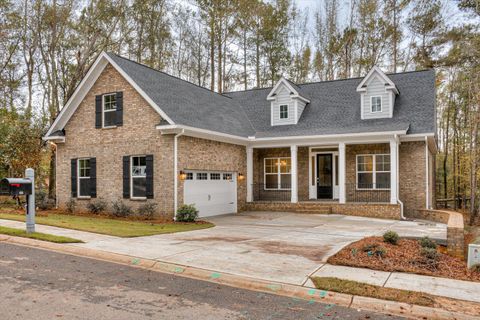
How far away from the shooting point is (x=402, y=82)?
2039 cm

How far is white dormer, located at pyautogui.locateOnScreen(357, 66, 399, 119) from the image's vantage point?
18.8 metres

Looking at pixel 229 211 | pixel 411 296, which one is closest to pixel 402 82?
pixel 229 211

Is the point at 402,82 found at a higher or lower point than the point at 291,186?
higher

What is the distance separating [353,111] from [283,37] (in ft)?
42.1

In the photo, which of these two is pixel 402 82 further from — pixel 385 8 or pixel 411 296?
pixel 411 296

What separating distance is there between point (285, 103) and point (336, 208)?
6.42m

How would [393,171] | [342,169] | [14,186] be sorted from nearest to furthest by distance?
1. [14,186]
2. [393,171]
3. [342,169]

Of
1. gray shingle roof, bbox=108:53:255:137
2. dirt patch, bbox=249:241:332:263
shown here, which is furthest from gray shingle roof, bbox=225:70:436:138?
dirt patch, bbox=249:241:332:263

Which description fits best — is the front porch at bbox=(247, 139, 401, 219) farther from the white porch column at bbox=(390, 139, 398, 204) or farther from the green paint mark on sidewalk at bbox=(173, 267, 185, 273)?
the green paint mark on sidewalk at bbox=(173, 267, 185, 273)

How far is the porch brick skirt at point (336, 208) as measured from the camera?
56.0 feet

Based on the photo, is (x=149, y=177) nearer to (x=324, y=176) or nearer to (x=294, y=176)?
(x=294, y=176)

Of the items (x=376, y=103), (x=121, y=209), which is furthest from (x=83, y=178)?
(x=376, y=103)

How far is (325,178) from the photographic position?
20.4 m

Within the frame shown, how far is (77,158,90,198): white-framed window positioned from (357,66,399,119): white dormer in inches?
529
